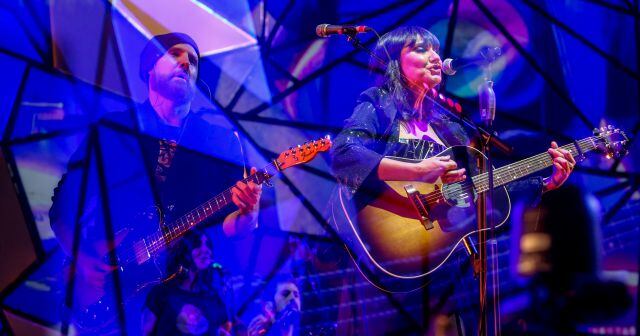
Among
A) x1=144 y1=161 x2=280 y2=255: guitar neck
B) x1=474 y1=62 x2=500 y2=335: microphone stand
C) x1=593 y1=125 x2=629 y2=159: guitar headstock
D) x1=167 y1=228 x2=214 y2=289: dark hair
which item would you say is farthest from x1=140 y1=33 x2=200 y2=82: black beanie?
x1=593 y1=125 x2=629 y2=159: guitar headstock

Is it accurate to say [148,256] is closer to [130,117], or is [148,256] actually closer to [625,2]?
[130,117]

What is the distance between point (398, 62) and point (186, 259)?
5.03ft

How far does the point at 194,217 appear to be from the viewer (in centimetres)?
335

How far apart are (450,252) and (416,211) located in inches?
9.9

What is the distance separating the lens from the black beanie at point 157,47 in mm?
3738

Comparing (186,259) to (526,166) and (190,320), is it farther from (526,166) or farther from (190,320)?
(526,166)

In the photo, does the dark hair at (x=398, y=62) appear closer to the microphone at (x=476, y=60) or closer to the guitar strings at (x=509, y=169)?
the guitar strings at (x=509, y=169)

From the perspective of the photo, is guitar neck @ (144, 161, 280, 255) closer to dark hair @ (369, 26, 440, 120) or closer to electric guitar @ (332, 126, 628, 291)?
electric guitar @ (332, 126, 628, 291)

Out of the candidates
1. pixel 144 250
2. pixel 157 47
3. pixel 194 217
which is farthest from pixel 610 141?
pixel 157 47

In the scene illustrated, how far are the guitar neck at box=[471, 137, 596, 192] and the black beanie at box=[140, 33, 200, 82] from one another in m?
1.89

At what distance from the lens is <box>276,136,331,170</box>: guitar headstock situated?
129 inches

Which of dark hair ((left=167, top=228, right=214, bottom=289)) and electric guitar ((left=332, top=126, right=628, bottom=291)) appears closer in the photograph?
electric guitar ((left=332, top=126, right=628, bottom=291))

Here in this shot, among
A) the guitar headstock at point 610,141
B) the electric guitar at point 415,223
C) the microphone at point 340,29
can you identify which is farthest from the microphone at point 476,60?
the guitar headstock at point 610,141

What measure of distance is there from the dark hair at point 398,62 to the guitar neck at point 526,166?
0.51 metres
